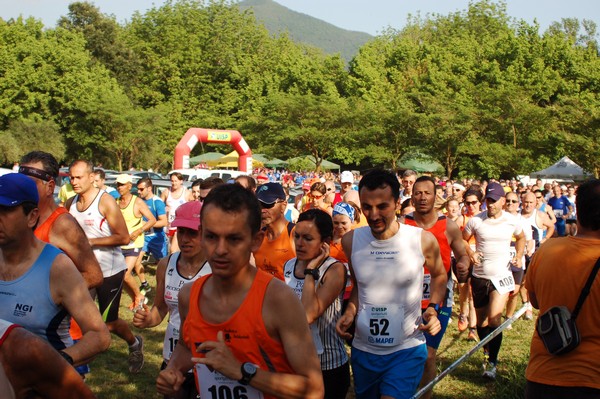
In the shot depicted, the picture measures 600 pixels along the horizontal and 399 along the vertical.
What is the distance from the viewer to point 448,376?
7973 mm

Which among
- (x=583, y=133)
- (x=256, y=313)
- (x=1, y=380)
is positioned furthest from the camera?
(x=583, y=133)

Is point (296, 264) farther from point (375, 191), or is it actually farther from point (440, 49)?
point (440, 49)

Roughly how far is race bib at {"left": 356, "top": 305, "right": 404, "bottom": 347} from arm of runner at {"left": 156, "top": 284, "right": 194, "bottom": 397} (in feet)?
6.68

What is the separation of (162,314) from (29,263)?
1447 mm

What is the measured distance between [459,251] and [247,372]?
13.3ft

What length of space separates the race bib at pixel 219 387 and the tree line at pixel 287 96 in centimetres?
3558

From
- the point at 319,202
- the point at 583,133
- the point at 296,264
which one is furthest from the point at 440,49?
the point at 296,264

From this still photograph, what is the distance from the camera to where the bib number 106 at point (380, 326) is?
498cm

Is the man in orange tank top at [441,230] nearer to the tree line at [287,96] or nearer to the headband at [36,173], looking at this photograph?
the headband at [36,173]

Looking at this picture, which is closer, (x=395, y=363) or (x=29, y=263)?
(x=29, y=263)

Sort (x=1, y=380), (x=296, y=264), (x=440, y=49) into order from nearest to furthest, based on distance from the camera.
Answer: (x=1, y=380) → (x=296, y=264) → (x=440, y=49)

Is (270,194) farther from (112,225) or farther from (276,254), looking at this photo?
(112,225)

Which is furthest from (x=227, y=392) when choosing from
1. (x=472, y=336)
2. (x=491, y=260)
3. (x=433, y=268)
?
(x=472, y=336)

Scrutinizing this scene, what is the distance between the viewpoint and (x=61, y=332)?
12.2 feet
